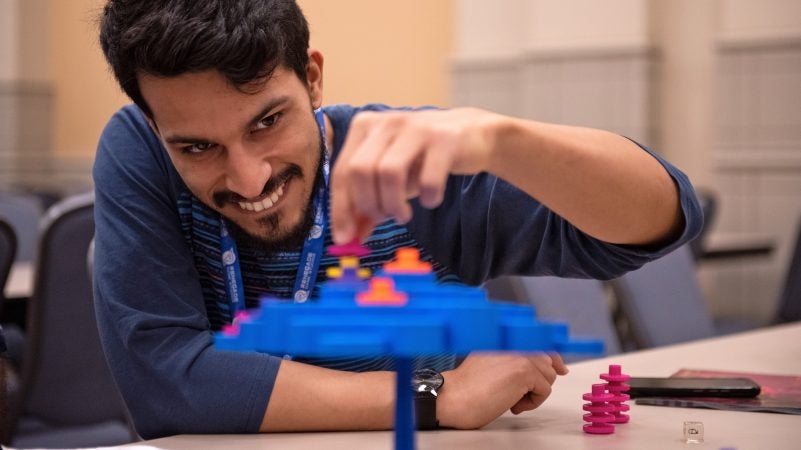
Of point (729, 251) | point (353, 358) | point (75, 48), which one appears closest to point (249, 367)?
point (353, 358)

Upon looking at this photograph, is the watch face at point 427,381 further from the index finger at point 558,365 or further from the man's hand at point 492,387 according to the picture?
the index finger at point 558,365

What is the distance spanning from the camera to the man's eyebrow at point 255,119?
5.05 feet

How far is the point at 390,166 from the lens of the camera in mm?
995

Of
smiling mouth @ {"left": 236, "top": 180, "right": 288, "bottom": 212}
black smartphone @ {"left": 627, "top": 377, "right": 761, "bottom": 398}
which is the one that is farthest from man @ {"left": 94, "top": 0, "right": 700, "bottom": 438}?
black smartphone @ {"left": 627, "top": 377, "right": 761, "bottom": 398}

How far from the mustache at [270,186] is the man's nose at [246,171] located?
25mm

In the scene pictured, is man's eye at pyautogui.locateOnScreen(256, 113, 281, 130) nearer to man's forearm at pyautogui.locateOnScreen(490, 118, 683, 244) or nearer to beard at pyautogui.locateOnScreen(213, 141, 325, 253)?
beard at pyautogui.locateOnScreen(213, 141, 325, 253)

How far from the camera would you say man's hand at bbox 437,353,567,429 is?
59.6 inches

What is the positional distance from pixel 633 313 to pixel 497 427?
145 cm

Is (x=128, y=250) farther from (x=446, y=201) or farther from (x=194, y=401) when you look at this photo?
(x=446, y=201)

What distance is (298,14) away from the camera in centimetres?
Answer: 170

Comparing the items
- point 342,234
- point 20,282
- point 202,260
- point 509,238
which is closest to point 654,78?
point 20,282

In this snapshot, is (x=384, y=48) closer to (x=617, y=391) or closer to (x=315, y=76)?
(x=315, y=76)

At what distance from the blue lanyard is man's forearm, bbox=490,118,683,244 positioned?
45 cm

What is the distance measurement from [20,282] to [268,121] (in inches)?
96.9
